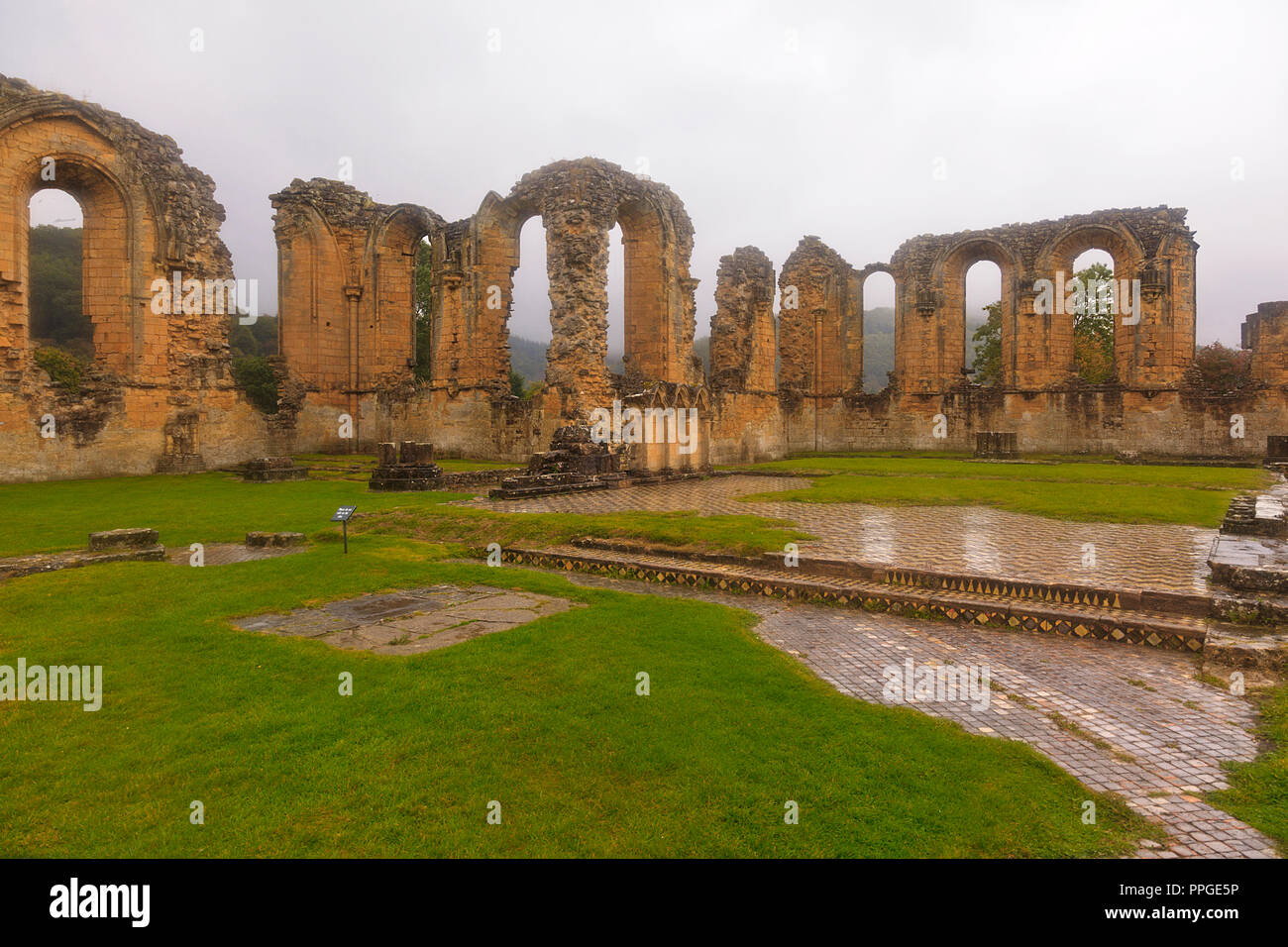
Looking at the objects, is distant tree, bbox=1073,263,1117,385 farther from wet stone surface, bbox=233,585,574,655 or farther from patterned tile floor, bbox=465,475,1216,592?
wet stone surface, bbox=233,585,574,655

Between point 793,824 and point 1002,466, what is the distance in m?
18.7

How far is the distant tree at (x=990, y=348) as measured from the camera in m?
38.7

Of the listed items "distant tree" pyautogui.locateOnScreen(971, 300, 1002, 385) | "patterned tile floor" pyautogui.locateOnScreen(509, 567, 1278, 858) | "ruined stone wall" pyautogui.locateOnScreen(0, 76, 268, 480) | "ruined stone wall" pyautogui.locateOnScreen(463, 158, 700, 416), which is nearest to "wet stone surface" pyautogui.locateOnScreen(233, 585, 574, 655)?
"patterned tile floor" pyautogui.locateOnScreen(509, 567, 1278, 858)

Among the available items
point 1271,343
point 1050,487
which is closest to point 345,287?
point 1050,487

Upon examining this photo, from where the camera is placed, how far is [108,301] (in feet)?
61.5

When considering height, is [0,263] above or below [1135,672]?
above

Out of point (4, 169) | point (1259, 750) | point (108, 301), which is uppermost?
point (4, 169)

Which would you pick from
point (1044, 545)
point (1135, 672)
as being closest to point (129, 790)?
point (1135, 672)

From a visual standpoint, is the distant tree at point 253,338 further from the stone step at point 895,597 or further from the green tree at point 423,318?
the stone step at point 895,597

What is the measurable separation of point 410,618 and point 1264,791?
4934mm

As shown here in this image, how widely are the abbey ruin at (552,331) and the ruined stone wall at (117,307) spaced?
54 millimetres

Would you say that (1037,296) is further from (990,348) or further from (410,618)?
(410,618)

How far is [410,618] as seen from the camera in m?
5.51
